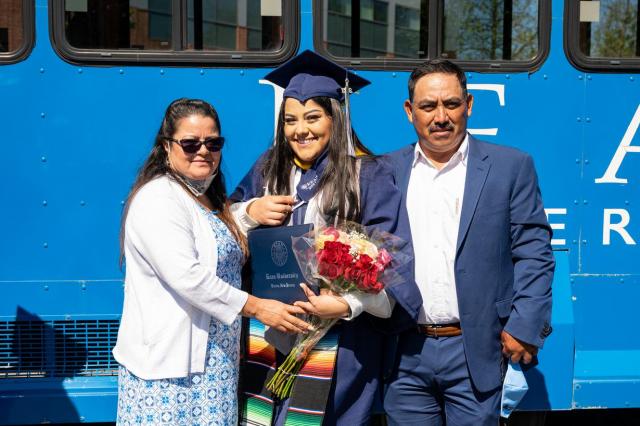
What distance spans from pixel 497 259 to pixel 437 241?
21cm

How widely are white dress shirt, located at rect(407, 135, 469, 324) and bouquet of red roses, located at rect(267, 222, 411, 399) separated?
114 millimetres

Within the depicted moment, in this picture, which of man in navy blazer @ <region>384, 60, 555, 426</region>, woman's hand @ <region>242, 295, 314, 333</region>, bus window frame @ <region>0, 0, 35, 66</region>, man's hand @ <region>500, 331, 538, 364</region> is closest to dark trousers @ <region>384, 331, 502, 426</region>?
man in navy blazer @ <region>384, 60, 555, 426</region>

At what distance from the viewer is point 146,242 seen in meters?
2.54

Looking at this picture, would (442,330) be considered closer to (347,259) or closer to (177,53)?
(347,259)

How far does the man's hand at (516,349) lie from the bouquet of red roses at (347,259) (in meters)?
0.46

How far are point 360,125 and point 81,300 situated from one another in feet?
5.50

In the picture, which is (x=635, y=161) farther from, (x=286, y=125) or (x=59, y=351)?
(x=59, y=351)

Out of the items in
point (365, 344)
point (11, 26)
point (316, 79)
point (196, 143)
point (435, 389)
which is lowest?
point (435, 389)

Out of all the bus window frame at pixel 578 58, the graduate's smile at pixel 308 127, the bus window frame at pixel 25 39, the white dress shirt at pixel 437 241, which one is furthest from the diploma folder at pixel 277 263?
the bus window frame at pixel 578 58

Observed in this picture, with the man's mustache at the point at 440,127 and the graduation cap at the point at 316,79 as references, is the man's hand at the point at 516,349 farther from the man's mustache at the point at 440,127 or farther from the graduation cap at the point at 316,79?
the graduation cap at the point at 316,79

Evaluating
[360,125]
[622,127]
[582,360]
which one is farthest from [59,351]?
[622,127]

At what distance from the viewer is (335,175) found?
8.81 ft

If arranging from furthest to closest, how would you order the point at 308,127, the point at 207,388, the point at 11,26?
1. the point at 11,26
2. the point at 308,127
3. the point at 207,388

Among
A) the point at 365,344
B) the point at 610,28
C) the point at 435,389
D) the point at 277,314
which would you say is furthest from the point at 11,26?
the point at 610,28
